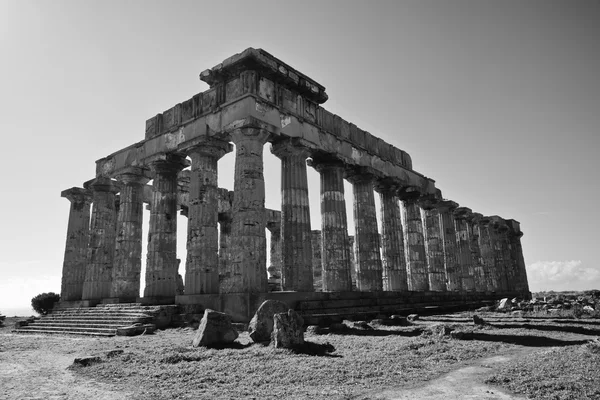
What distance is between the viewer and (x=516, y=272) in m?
42.4

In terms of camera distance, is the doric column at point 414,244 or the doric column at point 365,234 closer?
the doric column at point 365,234

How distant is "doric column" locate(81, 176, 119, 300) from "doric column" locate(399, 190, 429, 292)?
58.7 ft

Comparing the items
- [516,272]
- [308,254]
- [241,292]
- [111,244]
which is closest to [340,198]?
[308,254]

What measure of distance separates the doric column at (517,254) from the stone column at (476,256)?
6.47m

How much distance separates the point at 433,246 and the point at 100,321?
21.1m

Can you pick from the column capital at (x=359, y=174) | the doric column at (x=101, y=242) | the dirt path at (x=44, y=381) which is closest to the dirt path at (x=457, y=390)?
the dirt path at (x=44, y=381)

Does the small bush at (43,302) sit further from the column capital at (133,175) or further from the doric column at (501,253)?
the doric column at (501,253)

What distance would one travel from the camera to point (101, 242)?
23.7 m

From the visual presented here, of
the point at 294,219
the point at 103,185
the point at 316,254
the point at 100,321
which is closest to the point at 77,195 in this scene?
the point at 103,185

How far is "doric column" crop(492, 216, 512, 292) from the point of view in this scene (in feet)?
129

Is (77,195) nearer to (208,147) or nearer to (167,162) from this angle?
(167,162)

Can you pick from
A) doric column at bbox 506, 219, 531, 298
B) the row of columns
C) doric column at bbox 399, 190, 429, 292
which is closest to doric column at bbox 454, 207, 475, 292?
the row of columns

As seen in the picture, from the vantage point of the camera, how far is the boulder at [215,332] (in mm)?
10156

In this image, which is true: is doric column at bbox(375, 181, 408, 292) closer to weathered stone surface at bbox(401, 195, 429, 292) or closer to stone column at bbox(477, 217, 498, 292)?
weathered stone surface at bbox(401, 195, 429, 292)
